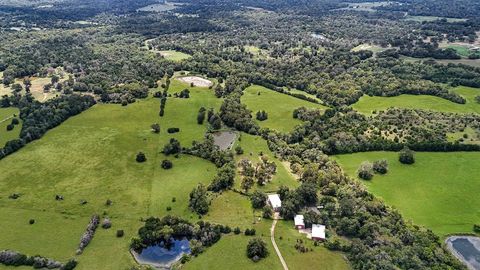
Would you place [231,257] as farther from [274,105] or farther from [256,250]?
[274,105]

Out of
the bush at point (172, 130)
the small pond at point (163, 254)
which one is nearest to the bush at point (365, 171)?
the small pond at point (163, 254)

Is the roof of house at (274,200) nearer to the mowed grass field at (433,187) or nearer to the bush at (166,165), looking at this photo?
the mowed grass field at (433,187)

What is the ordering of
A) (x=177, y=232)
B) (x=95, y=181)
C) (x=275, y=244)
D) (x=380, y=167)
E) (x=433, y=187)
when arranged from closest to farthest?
(x=275, y=244), (x=177, y=232), (x=433, y=187), (x=95, y=181), (x=380, y=167)

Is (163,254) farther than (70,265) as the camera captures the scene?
Yes

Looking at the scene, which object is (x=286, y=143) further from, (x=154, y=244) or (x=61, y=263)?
(x=61, y=263)

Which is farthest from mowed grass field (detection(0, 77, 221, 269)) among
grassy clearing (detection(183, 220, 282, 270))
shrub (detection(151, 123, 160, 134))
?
grassy clearing (detection(183, 220, 282, 270))

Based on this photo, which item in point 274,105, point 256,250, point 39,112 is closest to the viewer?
point 256,250

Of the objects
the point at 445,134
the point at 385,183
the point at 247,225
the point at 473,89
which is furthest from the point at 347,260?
the point at 473,89

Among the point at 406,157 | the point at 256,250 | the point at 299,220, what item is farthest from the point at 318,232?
the point at 406,157
